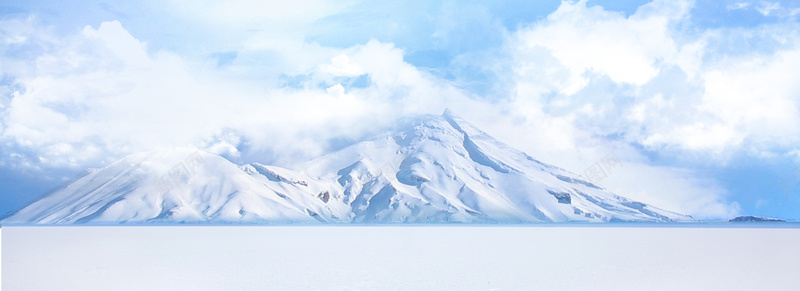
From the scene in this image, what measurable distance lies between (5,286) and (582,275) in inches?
876

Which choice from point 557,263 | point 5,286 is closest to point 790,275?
point 557,263

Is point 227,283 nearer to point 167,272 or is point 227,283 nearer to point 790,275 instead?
point 167,272

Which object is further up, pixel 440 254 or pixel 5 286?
pixel 440 254

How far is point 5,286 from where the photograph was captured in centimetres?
2197

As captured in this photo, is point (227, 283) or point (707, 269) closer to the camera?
point (227, 283)

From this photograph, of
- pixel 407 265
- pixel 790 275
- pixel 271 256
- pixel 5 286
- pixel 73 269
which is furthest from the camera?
pixel 271 256

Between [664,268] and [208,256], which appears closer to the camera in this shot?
[664,268]

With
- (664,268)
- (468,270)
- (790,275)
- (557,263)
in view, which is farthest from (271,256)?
(790,275)

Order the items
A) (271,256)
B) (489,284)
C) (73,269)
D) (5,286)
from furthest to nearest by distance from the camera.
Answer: (271,256) < (73,269) < (489,284) < (5,286)

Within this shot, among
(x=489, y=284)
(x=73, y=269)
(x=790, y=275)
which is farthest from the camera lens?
(x=73, y=269)

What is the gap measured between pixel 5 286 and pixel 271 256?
59.8ft

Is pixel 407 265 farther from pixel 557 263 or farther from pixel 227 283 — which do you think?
pixel 227 283

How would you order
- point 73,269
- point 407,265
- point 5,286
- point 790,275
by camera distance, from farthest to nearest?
point 407,265
point 73,269
point 790,275
point 5,286

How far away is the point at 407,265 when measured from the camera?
107ft
